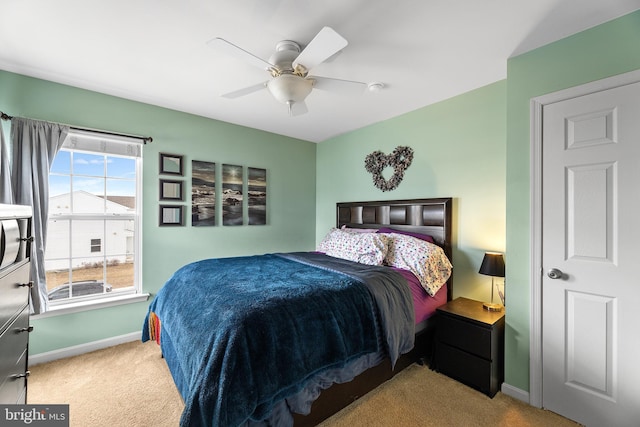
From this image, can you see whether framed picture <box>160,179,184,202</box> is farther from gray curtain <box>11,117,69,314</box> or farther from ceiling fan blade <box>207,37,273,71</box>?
ceiling fan blade <box>207,37,273,71</box>

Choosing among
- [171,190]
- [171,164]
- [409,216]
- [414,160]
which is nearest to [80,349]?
[171,190]

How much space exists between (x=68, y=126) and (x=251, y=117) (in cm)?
182

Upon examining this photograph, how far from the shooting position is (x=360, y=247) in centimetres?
272

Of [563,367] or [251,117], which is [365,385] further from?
[251,117]

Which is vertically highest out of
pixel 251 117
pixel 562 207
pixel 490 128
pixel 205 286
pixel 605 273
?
pixel 251 117

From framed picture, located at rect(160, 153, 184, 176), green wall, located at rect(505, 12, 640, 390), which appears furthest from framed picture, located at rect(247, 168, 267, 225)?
green wall, located at rect(505, 12, 640, 390)

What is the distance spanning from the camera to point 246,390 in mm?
1244

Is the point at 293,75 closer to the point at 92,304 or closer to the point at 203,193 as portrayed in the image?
the point at 203,193

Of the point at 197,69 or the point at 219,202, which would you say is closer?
the point at 197,69

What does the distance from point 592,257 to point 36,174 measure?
4467 millimetres

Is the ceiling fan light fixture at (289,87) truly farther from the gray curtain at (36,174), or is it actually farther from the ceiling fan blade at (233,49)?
the gray curtain at (36,174)

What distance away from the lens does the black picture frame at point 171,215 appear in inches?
123

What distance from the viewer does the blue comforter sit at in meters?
1.24

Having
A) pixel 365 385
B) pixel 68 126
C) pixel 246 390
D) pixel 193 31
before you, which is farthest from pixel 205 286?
pixel 68 126
